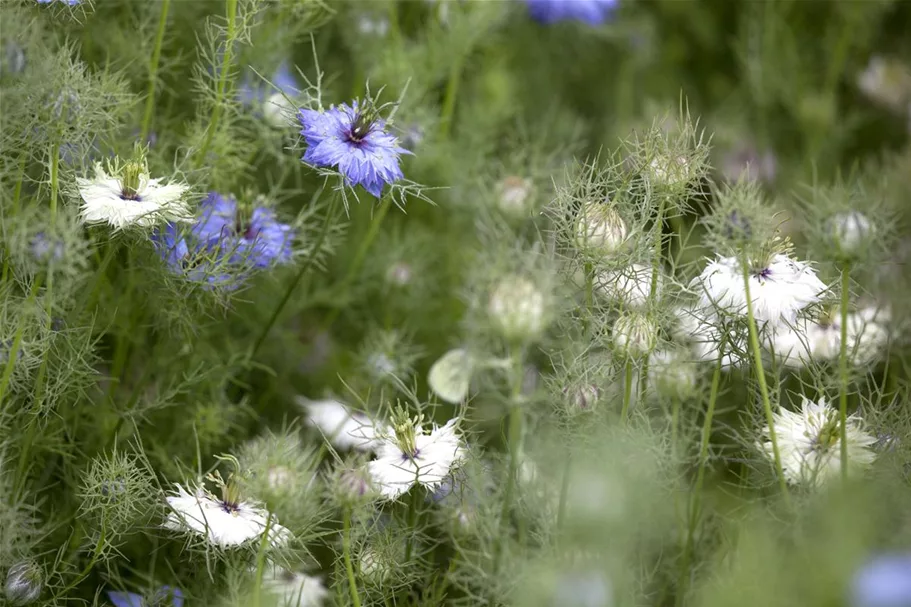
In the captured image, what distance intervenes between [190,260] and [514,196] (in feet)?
1.26

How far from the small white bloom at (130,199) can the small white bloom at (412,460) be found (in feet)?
0.87

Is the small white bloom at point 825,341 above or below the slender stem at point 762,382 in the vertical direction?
above

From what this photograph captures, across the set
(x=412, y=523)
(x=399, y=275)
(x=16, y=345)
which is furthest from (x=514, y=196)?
(x=16, y=345)

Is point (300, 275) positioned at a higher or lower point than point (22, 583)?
higher

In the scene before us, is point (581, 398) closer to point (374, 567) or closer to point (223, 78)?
point (374, 567)

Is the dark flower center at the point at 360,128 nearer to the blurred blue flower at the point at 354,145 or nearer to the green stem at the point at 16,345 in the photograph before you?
the blurred blue flower at the point at 354,145

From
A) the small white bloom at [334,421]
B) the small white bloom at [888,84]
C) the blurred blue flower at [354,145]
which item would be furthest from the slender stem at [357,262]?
the small white bloom at [888,84]

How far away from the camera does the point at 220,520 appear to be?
0.74 m

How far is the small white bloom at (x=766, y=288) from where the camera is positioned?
0.78 meters

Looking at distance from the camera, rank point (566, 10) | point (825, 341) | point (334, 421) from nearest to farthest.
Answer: point (825, 341) → point (334, 421) → point (566, 10)

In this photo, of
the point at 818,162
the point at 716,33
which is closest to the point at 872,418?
the point at 818,162

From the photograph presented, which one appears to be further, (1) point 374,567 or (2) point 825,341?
(2) point 825,341

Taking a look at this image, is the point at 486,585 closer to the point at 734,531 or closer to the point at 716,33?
the point at 734,531

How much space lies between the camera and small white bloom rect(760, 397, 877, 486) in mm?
768
